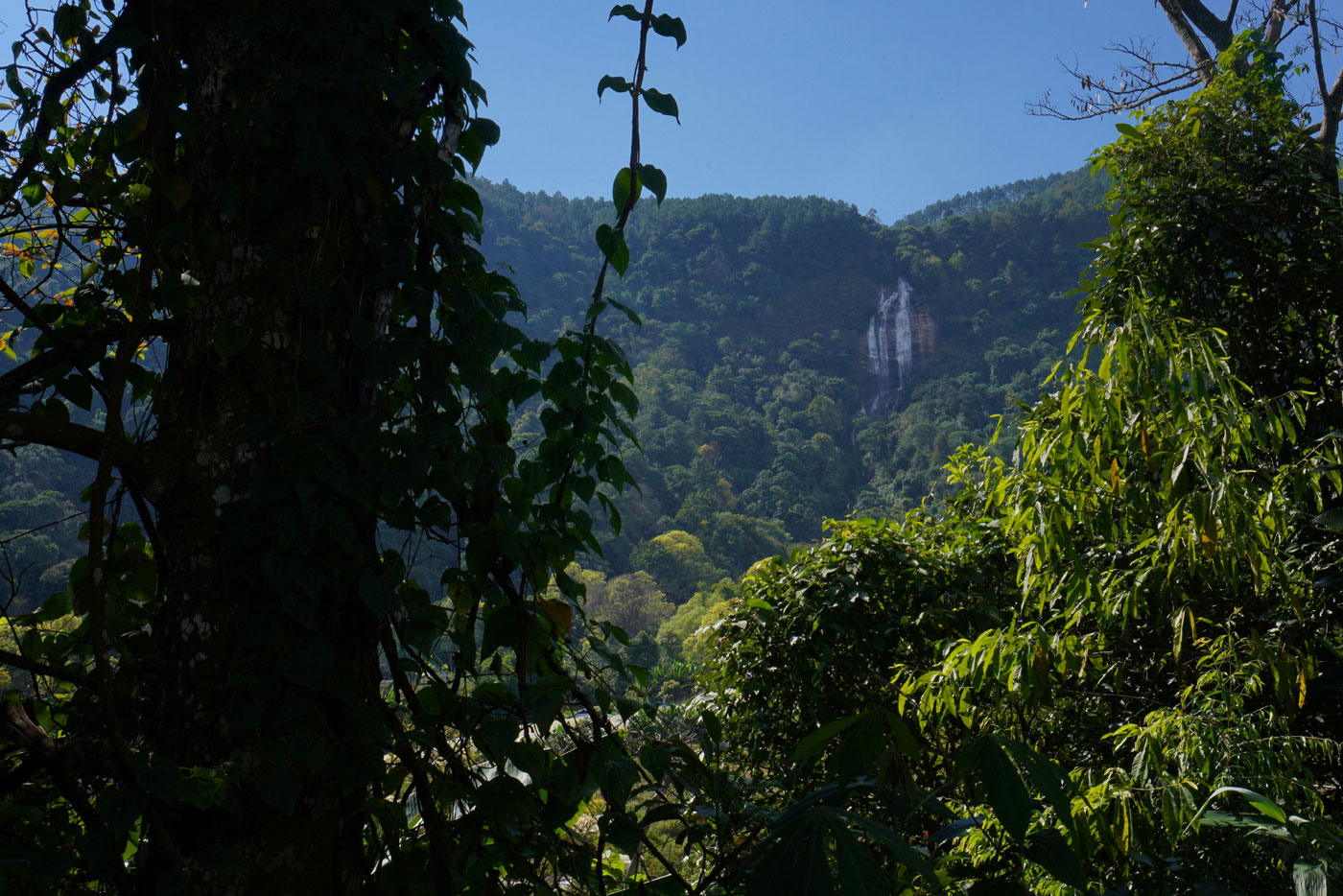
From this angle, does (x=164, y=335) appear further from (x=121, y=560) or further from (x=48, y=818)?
(x=48, y=818)

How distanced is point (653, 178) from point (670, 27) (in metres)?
0.20

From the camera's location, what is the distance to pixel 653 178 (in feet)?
3.33

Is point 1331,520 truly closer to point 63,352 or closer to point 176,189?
point 176,189

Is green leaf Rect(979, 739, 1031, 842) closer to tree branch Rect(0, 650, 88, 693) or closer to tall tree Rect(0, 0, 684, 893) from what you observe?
tall tree Rect(0, 0, 684, 893)

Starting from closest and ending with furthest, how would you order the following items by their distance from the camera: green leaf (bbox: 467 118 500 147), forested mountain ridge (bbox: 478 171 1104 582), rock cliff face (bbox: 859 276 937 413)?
green leaf (bbox: 467 118 500 147) → forested mountain ridge (bbox: 478 171 1104 582) → rock cliff face (bbox: 859 276 937 413)

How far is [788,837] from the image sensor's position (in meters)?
0.54

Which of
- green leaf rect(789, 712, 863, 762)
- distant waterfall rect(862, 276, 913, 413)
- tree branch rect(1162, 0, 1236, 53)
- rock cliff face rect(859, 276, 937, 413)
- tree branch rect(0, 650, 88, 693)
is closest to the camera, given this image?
green leaf rect(789, 712, 863, 762)

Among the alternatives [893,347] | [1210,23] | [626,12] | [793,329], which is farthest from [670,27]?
[793,329]

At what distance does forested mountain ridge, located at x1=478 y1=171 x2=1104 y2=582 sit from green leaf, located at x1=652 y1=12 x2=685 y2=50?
34815mm

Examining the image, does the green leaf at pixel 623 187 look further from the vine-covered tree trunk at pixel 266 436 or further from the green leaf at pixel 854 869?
the green leaf at pixel 854 869

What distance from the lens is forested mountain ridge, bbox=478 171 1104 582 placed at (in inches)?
1704

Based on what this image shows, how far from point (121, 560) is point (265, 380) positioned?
48cm

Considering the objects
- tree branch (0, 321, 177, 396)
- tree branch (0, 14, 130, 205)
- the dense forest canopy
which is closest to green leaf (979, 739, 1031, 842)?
the dense forest canopy

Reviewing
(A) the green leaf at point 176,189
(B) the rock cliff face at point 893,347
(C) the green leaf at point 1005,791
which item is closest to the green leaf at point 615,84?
(A) the green leaf at point 176,189
